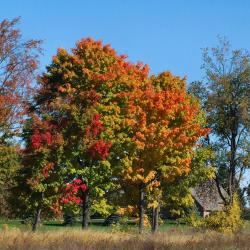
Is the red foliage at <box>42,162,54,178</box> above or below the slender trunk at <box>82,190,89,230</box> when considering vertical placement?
above

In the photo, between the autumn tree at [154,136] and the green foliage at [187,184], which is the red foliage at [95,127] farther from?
the green foliage at [187,184]

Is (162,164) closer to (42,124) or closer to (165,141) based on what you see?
(165,141)

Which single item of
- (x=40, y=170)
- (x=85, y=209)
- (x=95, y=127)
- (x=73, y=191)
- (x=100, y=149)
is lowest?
(x=85, y=209)

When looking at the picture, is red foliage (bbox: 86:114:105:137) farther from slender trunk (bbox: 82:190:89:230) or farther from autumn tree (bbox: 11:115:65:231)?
slender trunk (bbox: 82:190:89:230)

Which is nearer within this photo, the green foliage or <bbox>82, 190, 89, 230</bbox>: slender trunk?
<bbox>82, 190, 89, 230</bbox>: slender trunk

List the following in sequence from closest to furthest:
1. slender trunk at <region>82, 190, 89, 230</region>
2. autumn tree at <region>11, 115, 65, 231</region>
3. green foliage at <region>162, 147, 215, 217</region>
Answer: autumn tree at <region>11, 115, 65, 231</region>, slender trunk at <region>82, 190, 89, 230</region>, green foliage at <region>162, 147, 215, 217</region>

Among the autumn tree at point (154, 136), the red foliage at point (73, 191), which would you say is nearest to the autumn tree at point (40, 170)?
the red foliage at point (73, 191)

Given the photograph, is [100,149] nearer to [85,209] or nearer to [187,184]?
[85,209]

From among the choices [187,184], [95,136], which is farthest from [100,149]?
[187,184]

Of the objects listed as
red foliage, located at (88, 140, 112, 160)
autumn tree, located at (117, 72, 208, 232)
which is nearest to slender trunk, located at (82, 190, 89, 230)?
red foliage, located at (88, 140, 112, 160)

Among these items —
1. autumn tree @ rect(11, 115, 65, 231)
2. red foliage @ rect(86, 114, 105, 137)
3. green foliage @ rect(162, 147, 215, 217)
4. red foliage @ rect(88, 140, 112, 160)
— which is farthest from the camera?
green foliage @ rect(162, 147, 215, 217)

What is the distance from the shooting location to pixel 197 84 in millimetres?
51625

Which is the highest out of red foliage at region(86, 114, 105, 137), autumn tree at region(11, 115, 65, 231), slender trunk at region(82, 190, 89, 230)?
red foliage at region(86, 114, 105, 137)

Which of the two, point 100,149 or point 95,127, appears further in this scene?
point 95,127
